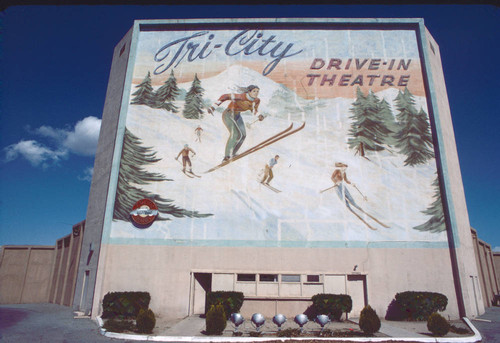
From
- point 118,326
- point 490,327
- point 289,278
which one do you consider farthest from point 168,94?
point 490,327

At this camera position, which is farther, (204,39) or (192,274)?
(204,39)

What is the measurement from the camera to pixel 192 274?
20.1 metres

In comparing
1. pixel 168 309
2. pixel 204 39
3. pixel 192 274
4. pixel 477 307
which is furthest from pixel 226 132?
pixel 477 307

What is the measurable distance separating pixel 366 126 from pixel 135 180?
614 inches

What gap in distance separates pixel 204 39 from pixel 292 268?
17.3m

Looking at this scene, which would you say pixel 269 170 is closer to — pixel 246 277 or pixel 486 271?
pixel 246 277

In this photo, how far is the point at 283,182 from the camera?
21.8m

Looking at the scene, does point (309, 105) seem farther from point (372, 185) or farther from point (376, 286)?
point (376, 286)

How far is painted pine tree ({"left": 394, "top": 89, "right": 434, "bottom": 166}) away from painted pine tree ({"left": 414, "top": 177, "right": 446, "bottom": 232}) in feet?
7.99

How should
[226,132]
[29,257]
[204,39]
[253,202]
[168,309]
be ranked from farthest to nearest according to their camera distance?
[29,257] → [204,39] → [226,132] → [253,202] → [168,309]

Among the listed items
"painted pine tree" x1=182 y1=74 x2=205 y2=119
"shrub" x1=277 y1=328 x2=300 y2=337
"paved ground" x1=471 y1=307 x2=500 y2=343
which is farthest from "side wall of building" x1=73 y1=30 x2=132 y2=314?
"paved ground" x1=471 y1=307 x2=500 y2=343

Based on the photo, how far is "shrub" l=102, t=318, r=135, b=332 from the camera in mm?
15059

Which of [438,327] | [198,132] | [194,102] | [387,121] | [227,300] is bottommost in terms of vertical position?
[438,327]

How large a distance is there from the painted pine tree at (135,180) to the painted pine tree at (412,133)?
44.7 feet
